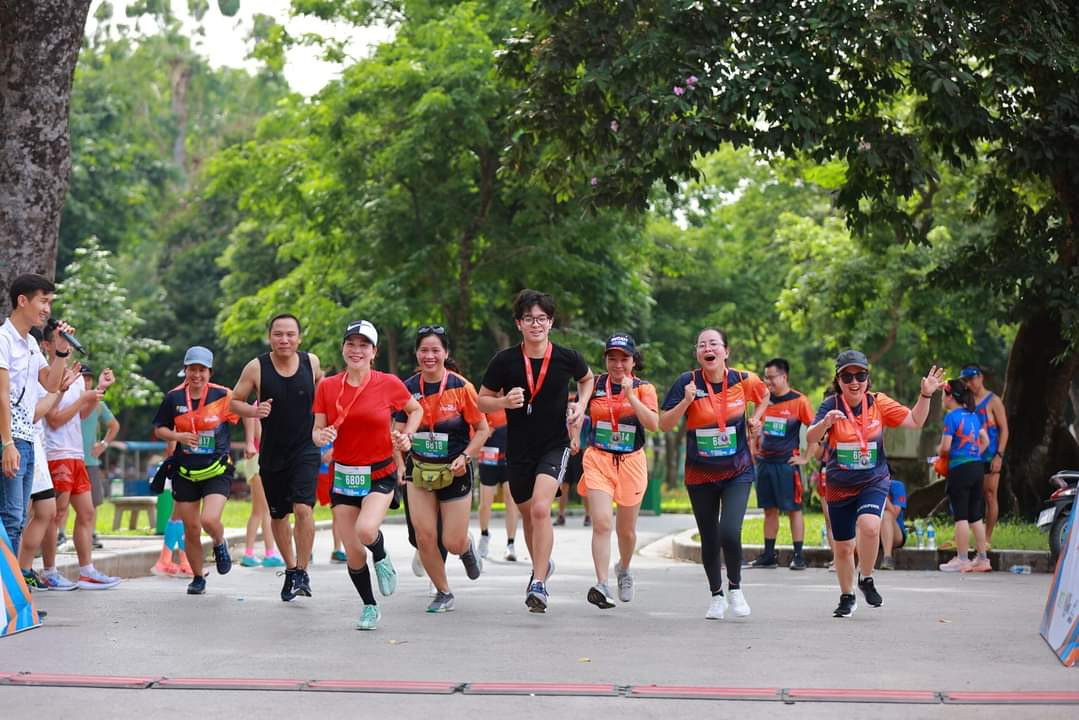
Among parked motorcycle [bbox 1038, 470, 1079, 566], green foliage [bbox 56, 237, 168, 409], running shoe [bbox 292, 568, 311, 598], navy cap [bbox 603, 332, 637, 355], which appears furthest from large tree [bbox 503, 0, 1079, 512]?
green foliage [bbox 56, 237, 168, 409]

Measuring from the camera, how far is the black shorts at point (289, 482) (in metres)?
12.3

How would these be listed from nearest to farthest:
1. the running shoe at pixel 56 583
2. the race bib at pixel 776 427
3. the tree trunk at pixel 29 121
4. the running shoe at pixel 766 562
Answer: the running shoe at pixel 56 583
the tree trunk at pixel 29 121
the race bib at pixel 776 427
the running shoe at pixel 766 562

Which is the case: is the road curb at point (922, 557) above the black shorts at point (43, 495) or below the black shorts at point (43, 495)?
below

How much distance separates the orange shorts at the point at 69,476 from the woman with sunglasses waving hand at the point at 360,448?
3761 mm

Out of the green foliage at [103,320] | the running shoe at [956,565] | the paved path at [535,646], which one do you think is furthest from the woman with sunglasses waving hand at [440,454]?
the green foliage at [103,320]

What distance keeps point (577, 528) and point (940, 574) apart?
10.6 m

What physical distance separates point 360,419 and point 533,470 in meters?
1.55

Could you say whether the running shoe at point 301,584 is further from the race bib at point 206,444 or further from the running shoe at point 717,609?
the running shoe at point 717,609

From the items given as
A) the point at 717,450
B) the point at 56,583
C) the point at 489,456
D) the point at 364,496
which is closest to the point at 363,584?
the point at 364,496

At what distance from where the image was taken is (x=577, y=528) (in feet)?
86.4

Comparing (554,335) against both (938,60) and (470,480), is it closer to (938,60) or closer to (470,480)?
(938,60)

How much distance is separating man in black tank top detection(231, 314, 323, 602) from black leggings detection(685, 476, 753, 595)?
284 centimetres

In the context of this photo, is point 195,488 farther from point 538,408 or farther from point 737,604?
point 737,604

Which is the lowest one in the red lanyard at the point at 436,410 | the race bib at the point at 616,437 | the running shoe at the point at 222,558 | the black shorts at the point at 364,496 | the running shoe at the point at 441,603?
the running shoe at the point at 441,603
